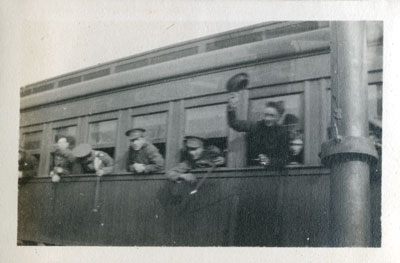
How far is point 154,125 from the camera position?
84.4 inches

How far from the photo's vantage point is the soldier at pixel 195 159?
77.7 inches

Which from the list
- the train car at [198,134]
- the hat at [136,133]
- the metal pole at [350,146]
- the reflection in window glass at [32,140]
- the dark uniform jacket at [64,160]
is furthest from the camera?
the hat at [136,133]

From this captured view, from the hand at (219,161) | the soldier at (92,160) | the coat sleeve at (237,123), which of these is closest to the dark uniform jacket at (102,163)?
the soldier at (92,160)

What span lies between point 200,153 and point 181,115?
258 millimetres

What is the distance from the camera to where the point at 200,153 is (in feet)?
6.49

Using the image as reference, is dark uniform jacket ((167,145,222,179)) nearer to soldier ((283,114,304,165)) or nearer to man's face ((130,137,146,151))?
man's face ((130,137,146,151))

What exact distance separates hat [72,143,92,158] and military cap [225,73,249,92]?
0.80 metres

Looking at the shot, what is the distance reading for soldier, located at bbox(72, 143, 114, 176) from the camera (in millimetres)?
2102

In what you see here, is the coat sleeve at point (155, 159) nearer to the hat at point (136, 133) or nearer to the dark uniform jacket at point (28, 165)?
the hat at point (136, 133)

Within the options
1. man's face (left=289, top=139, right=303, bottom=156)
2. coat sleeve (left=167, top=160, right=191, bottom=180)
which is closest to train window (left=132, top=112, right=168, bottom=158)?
coat sleeve (left=167, top=160, right=191, bottom=180)

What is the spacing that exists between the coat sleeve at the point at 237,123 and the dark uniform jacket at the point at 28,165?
38.7 inches

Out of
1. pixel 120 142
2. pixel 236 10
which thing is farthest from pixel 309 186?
pixel 120 142
